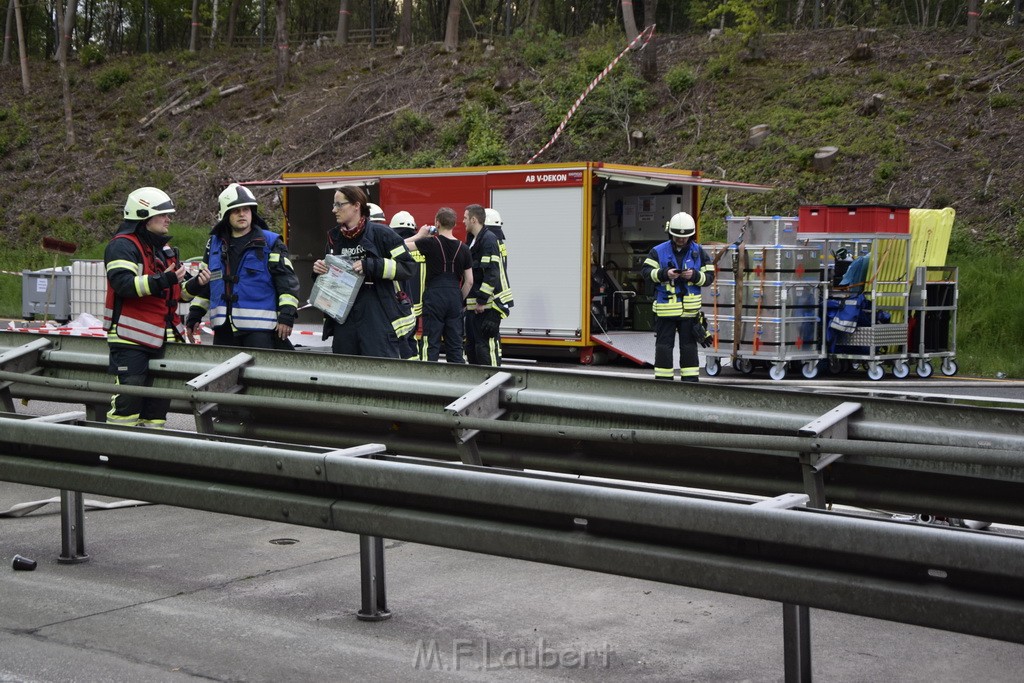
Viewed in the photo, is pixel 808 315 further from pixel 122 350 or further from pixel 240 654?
pixel 240 654

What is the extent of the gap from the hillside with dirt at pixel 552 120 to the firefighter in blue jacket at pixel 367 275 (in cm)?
1634

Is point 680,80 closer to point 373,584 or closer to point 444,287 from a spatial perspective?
point 444,287

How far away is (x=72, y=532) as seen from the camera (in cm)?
617

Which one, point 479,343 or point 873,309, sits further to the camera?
point 873,309

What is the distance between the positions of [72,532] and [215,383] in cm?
113

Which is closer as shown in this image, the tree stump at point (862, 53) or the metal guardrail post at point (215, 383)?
the metal guardrail post at point (215, 383)

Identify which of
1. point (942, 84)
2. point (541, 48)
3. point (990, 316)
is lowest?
point (990, 316)

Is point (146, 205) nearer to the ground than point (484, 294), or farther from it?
farther from it

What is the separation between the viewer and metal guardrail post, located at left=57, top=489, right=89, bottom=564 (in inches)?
236

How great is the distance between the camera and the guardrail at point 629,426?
161 inches

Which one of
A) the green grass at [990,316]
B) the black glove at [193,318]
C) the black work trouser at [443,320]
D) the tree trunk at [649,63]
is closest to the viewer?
the black glove at [193,318]

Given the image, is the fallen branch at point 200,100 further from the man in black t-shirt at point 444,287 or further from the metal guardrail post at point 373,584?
the metal guardrail post at point 373,584

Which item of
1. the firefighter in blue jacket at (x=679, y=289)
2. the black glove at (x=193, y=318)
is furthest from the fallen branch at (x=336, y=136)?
the black glove at (x=193, y=318)

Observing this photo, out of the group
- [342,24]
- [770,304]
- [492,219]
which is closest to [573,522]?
[492,219]
